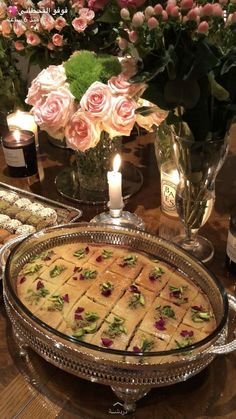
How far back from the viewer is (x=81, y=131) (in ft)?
2.97

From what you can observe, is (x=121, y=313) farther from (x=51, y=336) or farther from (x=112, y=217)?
(x=112, y=217)

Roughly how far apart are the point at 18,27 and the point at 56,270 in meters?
0.64

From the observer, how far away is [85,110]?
0.88 m

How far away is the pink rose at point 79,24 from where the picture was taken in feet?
3.33

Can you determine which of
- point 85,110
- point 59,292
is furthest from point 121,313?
point 85,110

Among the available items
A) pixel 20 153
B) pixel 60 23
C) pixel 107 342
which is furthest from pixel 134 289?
pixel 60 23

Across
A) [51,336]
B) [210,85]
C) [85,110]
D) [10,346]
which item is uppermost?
[210,85]

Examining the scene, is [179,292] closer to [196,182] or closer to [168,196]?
[196,182]

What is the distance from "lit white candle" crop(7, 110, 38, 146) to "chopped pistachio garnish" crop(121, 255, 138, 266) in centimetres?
66

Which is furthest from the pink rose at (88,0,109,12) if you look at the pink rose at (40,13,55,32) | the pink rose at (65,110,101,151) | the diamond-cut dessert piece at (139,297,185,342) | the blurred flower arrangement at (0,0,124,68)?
the diamond-cut dessert piece at (139,297,185,342)

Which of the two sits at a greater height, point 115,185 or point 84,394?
Answer: point 115,185

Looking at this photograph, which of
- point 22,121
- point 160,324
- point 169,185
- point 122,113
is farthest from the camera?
point 22,121

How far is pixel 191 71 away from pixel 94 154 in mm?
490

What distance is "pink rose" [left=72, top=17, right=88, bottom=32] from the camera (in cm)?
102
